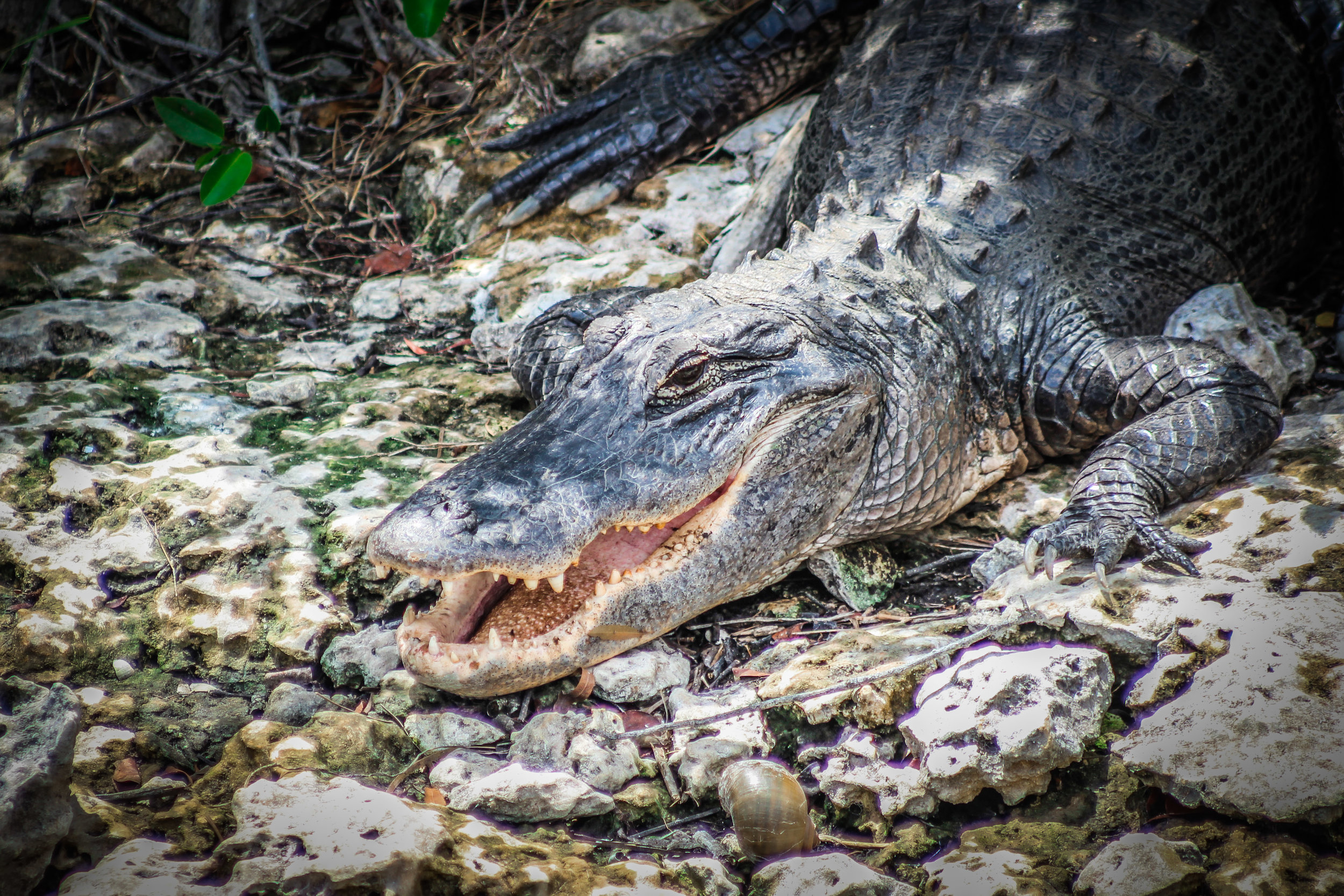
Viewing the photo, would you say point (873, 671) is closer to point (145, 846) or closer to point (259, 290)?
point (145, 846)

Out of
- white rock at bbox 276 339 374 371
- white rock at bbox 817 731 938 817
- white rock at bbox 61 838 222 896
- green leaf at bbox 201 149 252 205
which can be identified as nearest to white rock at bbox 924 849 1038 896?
white rock at bbox 817 731 938 817

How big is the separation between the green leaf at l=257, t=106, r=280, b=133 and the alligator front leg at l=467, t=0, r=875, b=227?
3.06ft

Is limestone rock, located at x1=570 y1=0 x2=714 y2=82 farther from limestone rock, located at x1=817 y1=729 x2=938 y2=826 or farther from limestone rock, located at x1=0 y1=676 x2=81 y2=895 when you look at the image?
limestone rock, located at x1=0 y1=676 x2=81 y2=895

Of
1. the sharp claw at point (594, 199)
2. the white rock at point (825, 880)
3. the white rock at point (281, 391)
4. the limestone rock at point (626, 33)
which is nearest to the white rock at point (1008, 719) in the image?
the white rock at point (825, 880)

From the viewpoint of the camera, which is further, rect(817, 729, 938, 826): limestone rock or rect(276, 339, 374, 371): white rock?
rect(276, 339, 374, 371): white rock

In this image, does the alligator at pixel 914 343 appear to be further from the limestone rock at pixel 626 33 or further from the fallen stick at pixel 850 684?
the limestone rock at pixel 626 33

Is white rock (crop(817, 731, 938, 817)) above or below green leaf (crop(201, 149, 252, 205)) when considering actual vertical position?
below

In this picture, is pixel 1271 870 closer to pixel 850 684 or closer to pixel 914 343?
pixel 850 684

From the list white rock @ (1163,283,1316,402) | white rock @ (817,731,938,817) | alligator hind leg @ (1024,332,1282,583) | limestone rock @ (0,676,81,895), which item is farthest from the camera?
white rock @ (1163,283,1316,402)

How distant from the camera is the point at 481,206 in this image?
4379 mm

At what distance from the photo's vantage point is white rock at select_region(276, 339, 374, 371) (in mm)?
3471

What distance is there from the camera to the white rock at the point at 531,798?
1.79m

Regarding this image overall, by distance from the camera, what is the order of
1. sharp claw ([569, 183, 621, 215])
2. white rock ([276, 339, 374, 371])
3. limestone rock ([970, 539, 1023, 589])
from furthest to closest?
sharp claw ([569, 183, 621, 215])
white rock ([276, 339, 374, 371])
limestone rock ([970, 539, 1023, 589])

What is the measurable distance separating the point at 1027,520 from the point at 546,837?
1789mm
